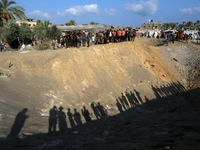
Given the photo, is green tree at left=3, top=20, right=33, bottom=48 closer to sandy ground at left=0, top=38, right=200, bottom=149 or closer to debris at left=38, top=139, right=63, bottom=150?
sandy ground at left=0, top=38, right=200, bottom=149

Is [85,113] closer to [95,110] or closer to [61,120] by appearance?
[95,110]

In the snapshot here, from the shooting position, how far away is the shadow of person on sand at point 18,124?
5477 millimetres

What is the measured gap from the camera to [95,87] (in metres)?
11.7

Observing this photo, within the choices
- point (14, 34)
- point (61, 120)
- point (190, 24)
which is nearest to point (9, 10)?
point (14, 34)

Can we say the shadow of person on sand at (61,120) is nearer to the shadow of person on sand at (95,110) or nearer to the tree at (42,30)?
the shadow of person on sand at (95,110)

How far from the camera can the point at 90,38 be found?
15805mm

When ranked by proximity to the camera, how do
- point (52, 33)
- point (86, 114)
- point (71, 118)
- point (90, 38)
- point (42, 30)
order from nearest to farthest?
1. point (71, 118)
2. point (86, 114)
3. point (90, 38)
4. point (42, 30)
5. point (52, 33)

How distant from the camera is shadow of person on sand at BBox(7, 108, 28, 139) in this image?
5477 millimetres

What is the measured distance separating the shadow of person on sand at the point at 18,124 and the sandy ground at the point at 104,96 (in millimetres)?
39

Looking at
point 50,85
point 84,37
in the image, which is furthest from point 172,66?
point 50,85

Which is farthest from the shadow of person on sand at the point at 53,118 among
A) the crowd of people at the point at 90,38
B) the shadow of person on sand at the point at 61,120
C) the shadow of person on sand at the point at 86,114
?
the crowd of people at the point at 90,38

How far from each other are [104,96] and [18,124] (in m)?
5.93

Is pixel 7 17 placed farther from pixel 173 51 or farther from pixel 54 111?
pixel 173 51

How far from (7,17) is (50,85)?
16.1 meters
